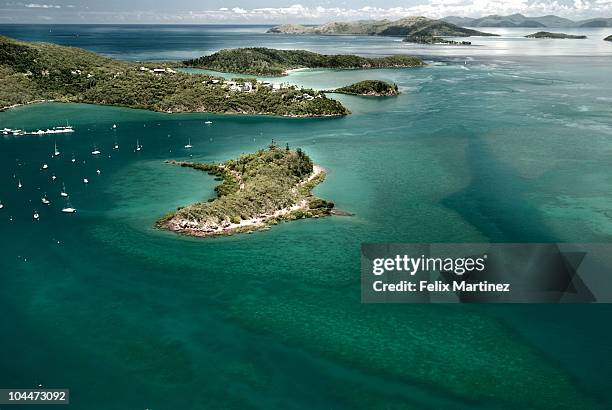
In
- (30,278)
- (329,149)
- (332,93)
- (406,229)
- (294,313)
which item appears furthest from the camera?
(332,93)

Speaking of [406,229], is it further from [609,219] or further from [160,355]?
[160,355]

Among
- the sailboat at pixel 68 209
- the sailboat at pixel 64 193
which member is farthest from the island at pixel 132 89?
the sailboat at pixel 68 209

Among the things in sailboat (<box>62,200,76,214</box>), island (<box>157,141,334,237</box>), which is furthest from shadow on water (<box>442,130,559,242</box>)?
sailboat (<box>62,200,76,214</box>)

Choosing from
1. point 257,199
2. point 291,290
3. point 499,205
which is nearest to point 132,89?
point 257,199

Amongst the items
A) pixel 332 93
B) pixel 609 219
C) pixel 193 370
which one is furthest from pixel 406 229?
pixel 332 93

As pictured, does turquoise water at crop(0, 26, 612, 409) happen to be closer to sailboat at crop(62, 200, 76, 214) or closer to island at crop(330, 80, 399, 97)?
sailboat at crop(62, 200, 76, 214)
